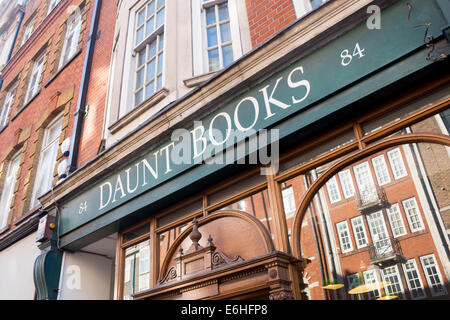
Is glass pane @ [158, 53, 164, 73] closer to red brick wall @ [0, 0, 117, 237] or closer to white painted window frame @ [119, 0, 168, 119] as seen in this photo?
white painted window frame @ [119, 0, 168, 119]

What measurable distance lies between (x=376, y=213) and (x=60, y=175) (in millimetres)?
5670

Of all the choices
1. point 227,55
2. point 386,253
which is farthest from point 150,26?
point 386,253

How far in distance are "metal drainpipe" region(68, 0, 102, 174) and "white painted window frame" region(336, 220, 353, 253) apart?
205 inches

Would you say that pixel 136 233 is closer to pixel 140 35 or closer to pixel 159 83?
pixel 159 83

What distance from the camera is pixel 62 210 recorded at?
6.43 metres

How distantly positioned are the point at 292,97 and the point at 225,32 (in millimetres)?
2269

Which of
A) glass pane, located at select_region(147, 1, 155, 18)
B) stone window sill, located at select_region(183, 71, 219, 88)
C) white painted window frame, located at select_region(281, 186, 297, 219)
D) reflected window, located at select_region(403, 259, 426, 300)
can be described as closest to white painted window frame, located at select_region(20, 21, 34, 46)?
glass pane, located at select_region(147, 1, 155, 18)

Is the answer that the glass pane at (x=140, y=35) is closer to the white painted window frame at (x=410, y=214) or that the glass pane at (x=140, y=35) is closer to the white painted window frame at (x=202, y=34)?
the white painted window frame at (x=202, y=34)

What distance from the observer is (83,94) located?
7.75 metres

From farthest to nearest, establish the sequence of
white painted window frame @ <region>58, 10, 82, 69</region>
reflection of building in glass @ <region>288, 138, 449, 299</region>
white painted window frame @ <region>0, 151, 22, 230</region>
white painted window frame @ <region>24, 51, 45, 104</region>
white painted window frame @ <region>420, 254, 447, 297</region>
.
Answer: white painted window frame @ <region>24, 51, 45, 104</region> → white painted window frame @ <region>0, 151, 22, 230</region> → white painted window frame @ <region>58, 10, 82, 69</region> → reflection of building in glass @ <region>288, 138, 449, 299</region> → white painted window frame @ <region>420, 254, 447, 297</region>

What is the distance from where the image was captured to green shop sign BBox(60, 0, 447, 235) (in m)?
3.13

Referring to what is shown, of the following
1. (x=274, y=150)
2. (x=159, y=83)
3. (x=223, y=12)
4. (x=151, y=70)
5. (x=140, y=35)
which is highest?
(x=140, y=35)

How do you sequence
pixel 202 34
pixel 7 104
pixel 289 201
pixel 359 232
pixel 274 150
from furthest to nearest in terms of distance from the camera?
pixel 7 104 < pixel 202 34 < pixel 274 150 < pixel 289 201 < pixel 359 232

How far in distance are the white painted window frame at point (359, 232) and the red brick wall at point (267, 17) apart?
8.38 feet
